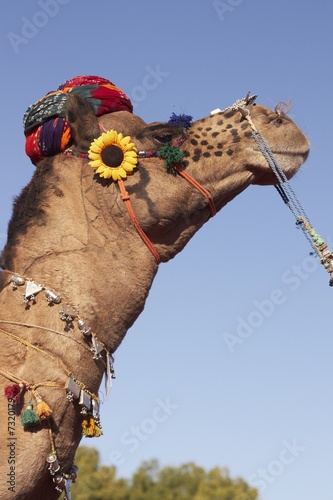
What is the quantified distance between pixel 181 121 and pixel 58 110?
0.85 m

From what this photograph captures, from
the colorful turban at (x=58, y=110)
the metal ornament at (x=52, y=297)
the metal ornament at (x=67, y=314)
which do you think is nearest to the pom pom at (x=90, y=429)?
the metal ornament at (x=67, y=314)

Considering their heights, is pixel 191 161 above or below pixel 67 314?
above

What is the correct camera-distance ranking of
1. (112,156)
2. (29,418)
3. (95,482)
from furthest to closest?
(95,482) → (112,156) → (29,418)

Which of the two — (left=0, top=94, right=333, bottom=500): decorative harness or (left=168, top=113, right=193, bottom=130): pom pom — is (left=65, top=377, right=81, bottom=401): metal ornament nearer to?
(left=0, top=94, right=333, bottom=500): decorative harness

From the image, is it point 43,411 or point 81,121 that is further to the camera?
point 81,121

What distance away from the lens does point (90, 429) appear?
468cm

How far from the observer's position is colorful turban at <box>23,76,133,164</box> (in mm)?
5234

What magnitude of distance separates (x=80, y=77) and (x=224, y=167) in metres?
1.31

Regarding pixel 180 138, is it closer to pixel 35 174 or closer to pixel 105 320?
pixel 35 174

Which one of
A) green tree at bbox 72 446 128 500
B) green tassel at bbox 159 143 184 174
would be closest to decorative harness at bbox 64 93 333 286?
green tassel at bbox 159 143 184 174

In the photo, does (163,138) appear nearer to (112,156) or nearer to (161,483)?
(112,156)

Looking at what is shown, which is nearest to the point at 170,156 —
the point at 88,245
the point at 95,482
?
the point at 88,245

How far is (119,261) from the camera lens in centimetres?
492

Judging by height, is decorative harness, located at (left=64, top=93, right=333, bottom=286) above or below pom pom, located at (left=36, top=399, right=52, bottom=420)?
above
